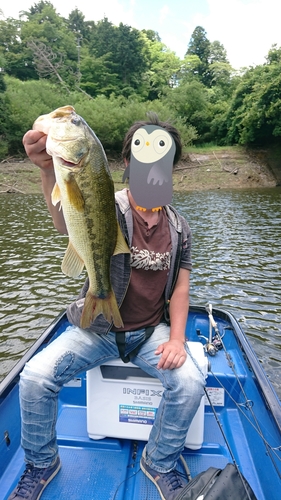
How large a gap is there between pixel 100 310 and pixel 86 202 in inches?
27.1

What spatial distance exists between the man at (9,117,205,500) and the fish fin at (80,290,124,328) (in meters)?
0.13

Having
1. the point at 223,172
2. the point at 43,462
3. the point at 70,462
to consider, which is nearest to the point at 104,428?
the point at 70,462

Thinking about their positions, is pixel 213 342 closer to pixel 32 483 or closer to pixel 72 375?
pixel 72 375

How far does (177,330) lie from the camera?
7.93 ft

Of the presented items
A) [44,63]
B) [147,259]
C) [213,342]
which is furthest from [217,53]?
[147,259]

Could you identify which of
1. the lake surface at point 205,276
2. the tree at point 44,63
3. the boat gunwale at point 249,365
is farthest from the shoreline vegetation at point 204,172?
the tree at point 44,63

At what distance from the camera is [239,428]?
2959 mm

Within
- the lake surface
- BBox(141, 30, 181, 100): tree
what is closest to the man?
the lake surface

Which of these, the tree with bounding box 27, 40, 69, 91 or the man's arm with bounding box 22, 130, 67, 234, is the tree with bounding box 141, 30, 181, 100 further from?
the man's arm with bounding box 22, 130, 67, 234

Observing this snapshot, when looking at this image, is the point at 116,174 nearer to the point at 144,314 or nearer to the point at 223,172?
the point at 223,172

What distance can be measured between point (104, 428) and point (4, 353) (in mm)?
3693

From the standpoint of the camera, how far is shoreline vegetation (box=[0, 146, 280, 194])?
25859mm

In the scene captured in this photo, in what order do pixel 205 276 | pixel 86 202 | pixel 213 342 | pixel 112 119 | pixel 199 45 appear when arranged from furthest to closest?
pixel 199 45
pixel 112 119
pixel 205 276
pixel 213 342
pixel 86 202

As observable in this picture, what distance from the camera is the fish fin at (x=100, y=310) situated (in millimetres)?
2223
